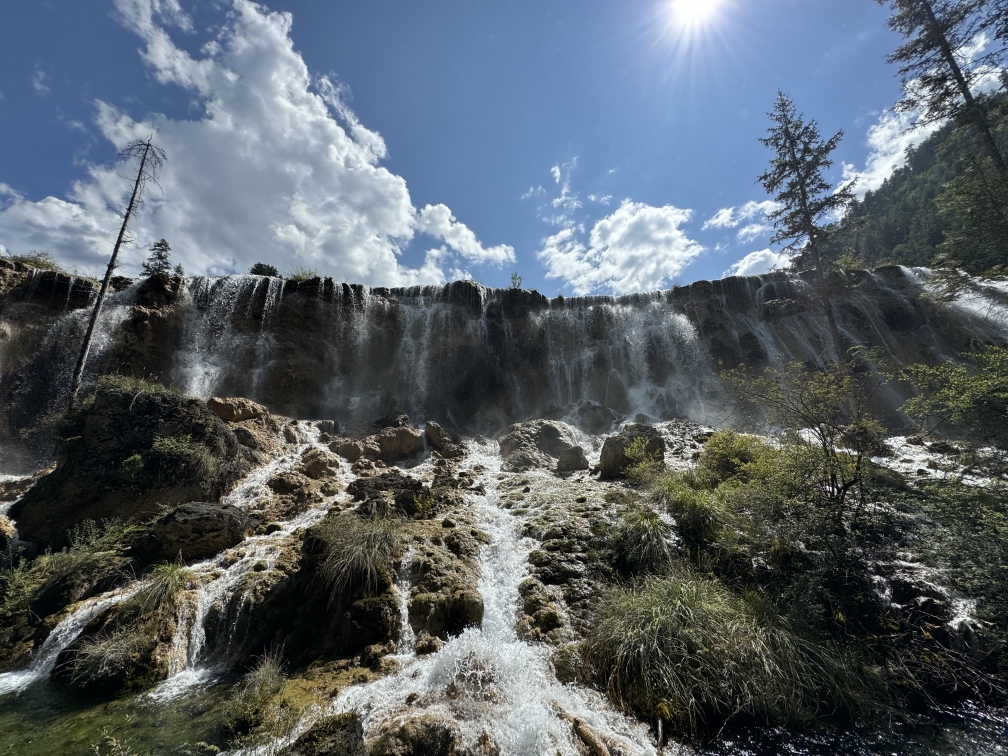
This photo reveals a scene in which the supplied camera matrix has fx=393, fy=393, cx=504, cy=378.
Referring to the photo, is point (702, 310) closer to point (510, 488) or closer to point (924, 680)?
point (510, 488)

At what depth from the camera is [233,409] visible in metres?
14.2

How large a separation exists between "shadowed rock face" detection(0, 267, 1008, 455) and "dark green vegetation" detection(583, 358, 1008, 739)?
13052 mm

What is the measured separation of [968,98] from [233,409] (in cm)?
2576

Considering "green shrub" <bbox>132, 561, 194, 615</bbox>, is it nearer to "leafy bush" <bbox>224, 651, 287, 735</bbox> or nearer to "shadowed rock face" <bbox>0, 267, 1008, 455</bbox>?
"leafy bush" <bbox>224, 651, 287, 735</bbox>

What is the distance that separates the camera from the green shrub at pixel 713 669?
468 centimetres

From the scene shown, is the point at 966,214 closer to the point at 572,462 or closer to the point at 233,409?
the point at 572,462

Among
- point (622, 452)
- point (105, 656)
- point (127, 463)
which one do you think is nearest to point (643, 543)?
point (622, 452)

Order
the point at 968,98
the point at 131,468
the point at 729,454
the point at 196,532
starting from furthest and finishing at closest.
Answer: the point at 968,98 → the point at 729,454 → the point at 131,468 → the point at 196,532

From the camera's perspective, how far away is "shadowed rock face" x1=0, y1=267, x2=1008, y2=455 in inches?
747

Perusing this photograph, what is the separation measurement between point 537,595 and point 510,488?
5642mm

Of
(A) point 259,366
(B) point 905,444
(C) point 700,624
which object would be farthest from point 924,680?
(A) point 259,366

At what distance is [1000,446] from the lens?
704cm

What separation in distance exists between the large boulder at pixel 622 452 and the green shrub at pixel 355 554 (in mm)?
7727

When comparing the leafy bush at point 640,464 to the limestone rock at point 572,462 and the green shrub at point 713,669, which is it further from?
the green shrub at point 713,669
